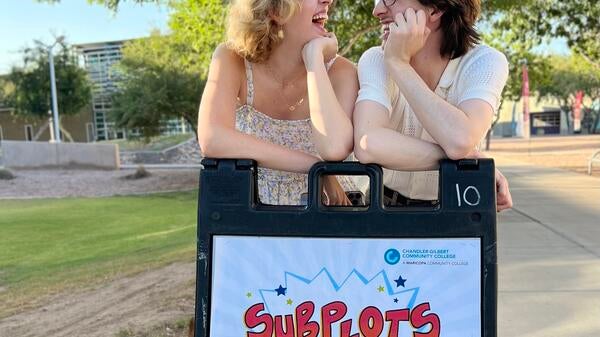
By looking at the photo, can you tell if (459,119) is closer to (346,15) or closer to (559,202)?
(346,15)

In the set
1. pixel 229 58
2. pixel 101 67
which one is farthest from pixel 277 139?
pixel 101 67

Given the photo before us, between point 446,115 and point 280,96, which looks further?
point 280,96

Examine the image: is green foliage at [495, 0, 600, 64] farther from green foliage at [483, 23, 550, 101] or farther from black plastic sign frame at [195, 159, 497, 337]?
black plastic sign frame at [195, 159, 497, 337]

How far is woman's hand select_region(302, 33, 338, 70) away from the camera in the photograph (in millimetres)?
1300

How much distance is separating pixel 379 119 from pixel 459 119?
7.3 inches

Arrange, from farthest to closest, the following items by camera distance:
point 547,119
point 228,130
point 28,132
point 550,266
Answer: point 547,119
point 28,132
point 550,266
point 228,130

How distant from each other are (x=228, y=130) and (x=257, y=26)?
0.30 m

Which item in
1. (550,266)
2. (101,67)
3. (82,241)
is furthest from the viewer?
(101,67)

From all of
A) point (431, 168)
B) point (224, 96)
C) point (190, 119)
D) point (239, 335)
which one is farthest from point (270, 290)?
point (190, 119)

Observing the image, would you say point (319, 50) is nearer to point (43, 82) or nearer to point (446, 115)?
point (446, 115)

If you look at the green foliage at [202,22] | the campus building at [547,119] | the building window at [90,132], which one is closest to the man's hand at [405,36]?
the green foliage at [202,22]

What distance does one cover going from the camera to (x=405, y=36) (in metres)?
1.21

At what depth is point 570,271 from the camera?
4516mm

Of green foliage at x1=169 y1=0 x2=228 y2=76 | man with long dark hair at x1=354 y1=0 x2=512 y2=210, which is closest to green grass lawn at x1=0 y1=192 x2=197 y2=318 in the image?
green foliage at x1=169 y1=0 x2=228 y2=76
